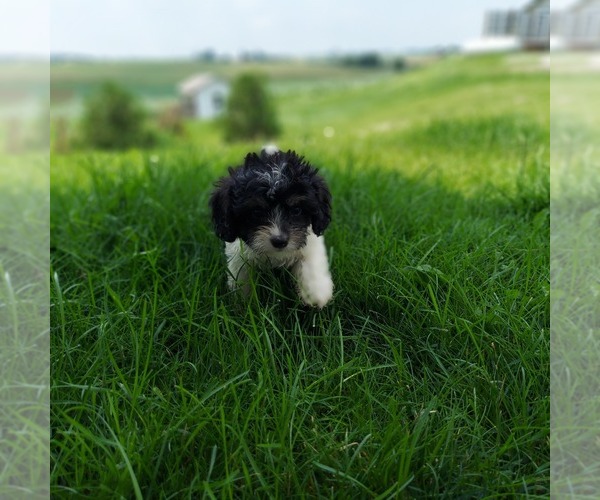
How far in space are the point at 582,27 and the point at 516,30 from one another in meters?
8.38

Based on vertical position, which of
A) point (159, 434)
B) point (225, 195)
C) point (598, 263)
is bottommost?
point (159, 434)

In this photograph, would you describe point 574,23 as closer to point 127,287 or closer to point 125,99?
point 127,287

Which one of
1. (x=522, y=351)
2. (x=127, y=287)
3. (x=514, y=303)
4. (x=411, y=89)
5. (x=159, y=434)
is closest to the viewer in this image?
(x=159, y=434)

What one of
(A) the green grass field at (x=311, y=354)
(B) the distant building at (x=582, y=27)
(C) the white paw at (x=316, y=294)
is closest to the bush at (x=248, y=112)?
(B) the distant building at (x=582, y=27)

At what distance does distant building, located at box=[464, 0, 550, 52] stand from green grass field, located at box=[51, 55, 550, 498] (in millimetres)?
12209

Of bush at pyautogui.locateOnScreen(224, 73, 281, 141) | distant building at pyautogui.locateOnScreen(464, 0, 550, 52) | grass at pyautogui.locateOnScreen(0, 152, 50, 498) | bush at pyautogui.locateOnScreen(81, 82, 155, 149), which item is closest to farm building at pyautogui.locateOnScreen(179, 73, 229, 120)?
bush at pyautogui.locateOnScreen(224, 73, 281, 141)

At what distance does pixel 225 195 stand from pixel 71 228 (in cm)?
151

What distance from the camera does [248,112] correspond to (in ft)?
50.3

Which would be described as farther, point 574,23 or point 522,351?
point 574,23

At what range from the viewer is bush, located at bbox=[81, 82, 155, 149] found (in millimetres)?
14719

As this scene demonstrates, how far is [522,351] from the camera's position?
2.41m

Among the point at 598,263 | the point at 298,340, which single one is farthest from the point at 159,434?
the point at 598,263

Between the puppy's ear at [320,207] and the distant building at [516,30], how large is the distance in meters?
13.1

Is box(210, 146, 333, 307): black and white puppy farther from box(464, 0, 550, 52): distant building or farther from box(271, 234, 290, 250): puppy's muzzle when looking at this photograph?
box(464, 0, 550, 52): distant building
